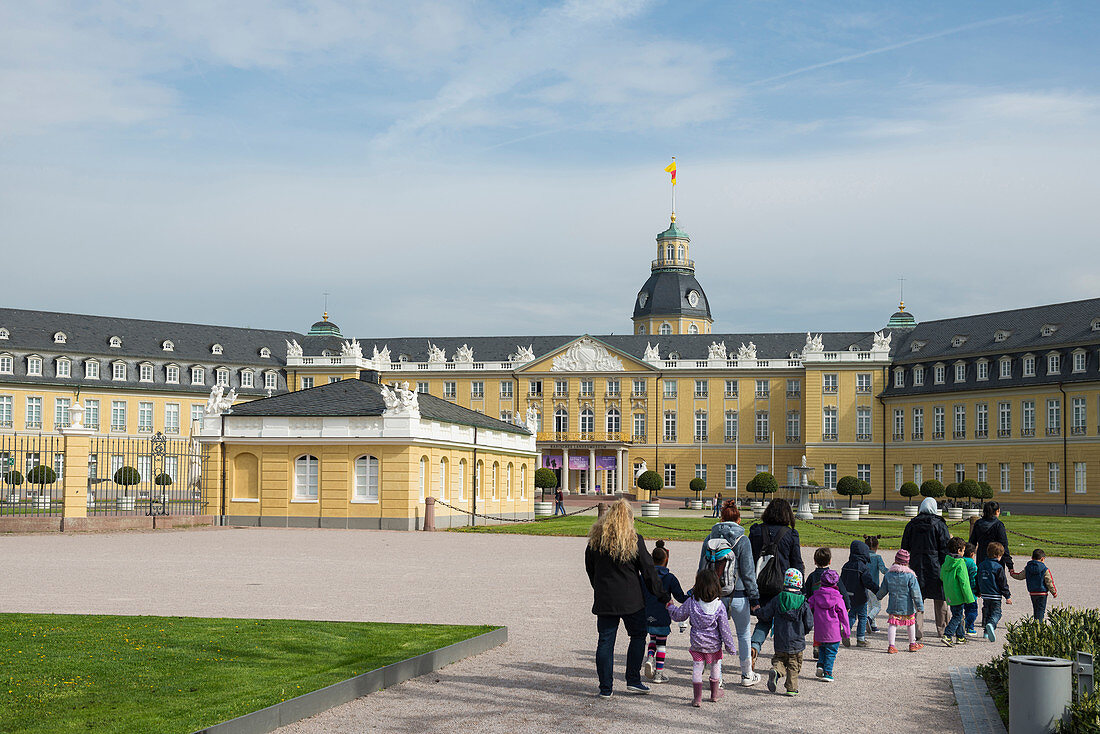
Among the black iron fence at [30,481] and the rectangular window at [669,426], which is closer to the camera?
the black iron fence at [30,481]

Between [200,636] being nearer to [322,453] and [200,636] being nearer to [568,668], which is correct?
[568,668]

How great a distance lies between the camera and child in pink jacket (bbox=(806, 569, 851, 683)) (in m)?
12.0

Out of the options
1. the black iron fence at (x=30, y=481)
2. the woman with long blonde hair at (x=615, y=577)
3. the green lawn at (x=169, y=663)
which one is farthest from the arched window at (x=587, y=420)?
the woman with long blonde hair at (x=615, y=577)

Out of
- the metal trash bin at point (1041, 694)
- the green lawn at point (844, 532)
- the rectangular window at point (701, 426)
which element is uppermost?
the rectangular window at point (701, 426)

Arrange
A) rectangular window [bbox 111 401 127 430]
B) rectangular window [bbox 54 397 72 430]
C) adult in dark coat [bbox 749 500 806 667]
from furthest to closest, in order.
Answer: rectangular window [bbox 111 401 127 430]
rectangular window [bbox 54 397 72 430]
adult in dark coat [bbox 749 500 806 667]

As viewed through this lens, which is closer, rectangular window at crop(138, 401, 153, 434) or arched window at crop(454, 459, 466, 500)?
arched window at crop(454, 459, 466, 500)

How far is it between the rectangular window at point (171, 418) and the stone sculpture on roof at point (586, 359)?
28799mm

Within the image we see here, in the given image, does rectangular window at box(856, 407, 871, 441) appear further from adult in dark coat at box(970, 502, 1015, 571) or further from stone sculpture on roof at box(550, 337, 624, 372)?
adult in dark coat at box(970, 502, 1015, 571)

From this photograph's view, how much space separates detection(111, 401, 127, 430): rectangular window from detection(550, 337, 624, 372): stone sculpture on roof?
32.2 m

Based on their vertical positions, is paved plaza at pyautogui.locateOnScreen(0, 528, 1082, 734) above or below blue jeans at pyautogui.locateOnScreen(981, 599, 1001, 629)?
below

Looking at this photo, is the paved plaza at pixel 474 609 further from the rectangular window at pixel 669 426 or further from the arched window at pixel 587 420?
the arched window at pixel 587 420

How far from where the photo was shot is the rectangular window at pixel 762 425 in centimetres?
8888

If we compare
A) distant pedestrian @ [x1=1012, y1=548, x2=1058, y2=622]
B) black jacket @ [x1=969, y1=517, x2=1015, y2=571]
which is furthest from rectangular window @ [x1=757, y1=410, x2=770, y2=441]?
distant pedestrian @ [x1=1012, y1=548, x2=1058, y2=622]

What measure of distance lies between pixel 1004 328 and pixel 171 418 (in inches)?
2360
